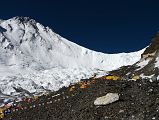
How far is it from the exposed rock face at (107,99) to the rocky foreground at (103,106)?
Answer: 220 millimetres

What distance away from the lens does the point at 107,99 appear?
23141mm

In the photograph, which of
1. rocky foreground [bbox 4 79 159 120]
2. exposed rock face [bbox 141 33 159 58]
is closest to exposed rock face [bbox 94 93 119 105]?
rocky foreground [bbox 4 79 159 120]

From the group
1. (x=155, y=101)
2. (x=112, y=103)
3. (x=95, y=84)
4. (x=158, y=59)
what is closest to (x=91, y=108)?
(x=112, y=103)

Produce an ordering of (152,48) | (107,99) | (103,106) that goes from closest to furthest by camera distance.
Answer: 1. (103,106)
2. (107,99)
3. (152,48)

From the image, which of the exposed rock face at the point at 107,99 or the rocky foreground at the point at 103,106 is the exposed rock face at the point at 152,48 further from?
the exposed rock face at the point at 107,99

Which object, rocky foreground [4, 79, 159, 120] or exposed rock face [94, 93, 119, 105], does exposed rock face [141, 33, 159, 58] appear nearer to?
rocky foreground [4, 79, 159, 120]

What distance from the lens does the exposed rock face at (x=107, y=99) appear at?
75.2ft

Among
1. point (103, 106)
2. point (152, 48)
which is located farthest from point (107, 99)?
point (152, 48)

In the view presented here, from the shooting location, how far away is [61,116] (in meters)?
23.7

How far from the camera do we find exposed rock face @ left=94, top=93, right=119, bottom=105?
22.9 meters

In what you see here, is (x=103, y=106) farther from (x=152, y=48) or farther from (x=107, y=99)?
(x=152, y=48)

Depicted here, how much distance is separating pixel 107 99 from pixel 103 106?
1.68 ft

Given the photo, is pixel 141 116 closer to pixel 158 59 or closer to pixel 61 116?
pixel 61 116

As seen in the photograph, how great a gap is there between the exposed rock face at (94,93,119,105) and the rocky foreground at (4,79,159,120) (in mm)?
220
